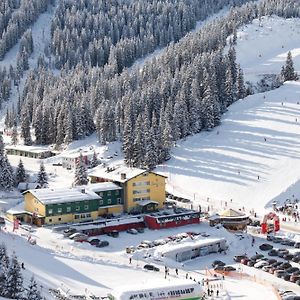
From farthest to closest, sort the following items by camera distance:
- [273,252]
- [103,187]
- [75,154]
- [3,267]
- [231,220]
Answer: [75,154] → [103,187] → [231,220] → [273,252] → [3,267]

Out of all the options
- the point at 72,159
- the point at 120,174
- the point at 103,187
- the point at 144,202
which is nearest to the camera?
the point at 103,187

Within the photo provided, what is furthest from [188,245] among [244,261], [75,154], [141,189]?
[75,154]

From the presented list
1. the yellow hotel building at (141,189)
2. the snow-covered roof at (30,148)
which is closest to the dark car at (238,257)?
the yellow hotel building at (141,189)

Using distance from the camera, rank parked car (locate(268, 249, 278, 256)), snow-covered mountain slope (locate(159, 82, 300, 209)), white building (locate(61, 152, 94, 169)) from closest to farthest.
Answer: parked car (locate(268, 249, 278, 256)) < snow-covered mountain slope (locate(159, 82, 300, 209)) < white building (locate(61, 152, 94, 169))

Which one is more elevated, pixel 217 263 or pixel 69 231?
pixel 69 231

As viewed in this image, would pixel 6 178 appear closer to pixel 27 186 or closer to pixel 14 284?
pixel 27 186

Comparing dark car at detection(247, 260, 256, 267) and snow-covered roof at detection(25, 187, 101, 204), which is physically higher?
snow-covered roof at detection(25, 187, 101, 204)

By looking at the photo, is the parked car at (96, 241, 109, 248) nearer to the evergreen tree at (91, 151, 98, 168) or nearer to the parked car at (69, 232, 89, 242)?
the parked car at (69, 232, 89, 242)

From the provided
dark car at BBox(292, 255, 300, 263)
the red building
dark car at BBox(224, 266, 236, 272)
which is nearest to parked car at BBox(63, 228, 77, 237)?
the red building

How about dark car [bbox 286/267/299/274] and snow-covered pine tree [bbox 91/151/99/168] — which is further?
snow-covered pine tree [bbox 91/151/99/168]
